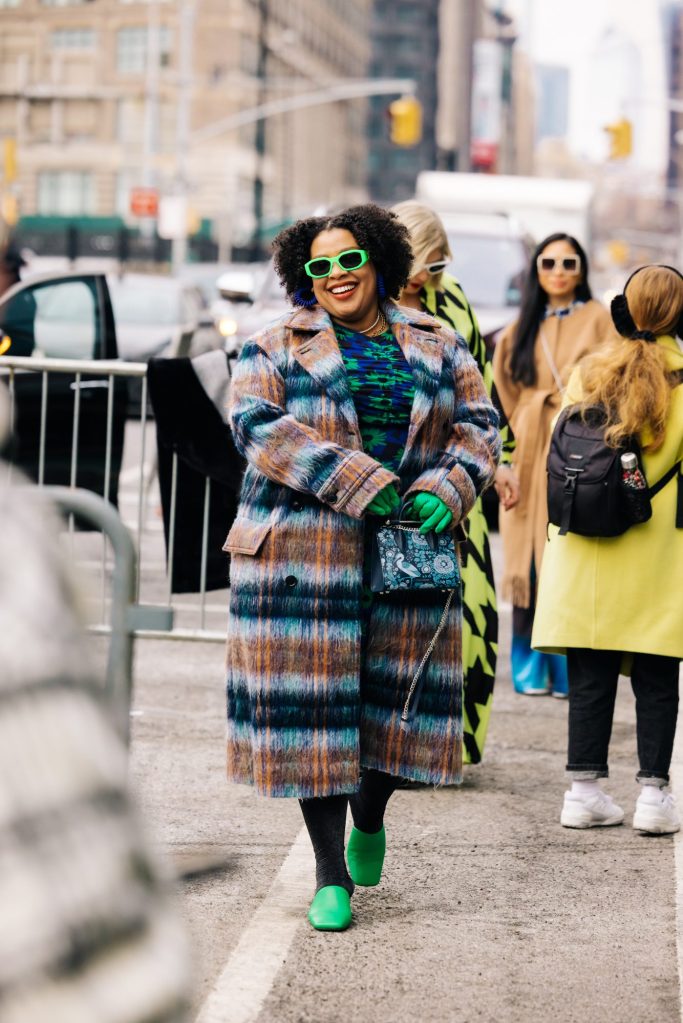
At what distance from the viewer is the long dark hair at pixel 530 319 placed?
7266 mm

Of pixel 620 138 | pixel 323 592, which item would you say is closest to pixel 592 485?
pixel 323 592

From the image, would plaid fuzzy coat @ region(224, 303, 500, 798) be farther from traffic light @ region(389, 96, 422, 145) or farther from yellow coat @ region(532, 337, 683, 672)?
traffic light @ region(389, 96, 422, 145)

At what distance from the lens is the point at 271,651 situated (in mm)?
4207

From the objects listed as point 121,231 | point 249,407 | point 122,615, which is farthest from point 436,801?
point 121,231

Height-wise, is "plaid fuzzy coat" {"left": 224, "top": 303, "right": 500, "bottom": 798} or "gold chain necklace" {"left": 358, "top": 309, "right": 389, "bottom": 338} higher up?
"gold chain necklace" {"left": 358, "top": 309, "right": 389, "bottom": 338}

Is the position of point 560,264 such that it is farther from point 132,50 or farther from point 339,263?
point 132,50

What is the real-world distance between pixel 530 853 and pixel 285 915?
983 millimetres

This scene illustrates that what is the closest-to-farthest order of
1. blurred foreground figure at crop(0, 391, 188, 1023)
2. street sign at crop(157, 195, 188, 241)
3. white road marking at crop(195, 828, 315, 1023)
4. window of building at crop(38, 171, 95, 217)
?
1. blurred foreground figure at crop(0, 391, 188, 1023)
2. white road marking at crop(195, 828, 315, 1023)
3. street sign at crop(157, 195, 188, 241)
4. window of building at crop(38, 171, 95, 217)

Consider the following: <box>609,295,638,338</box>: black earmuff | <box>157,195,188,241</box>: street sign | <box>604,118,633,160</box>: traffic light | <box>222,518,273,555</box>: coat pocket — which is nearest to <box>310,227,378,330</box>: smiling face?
<box>222,518,273,555</box>: coat pocket

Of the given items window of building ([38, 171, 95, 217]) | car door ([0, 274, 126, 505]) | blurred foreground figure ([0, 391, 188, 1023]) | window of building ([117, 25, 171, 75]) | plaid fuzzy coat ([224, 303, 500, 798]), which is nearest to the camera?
blurred foreground figure ([0, 391, 188, 1023])

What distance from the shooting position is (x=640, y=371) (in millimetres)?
5328

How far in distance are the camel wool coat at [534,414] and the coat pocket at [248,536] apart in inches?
120

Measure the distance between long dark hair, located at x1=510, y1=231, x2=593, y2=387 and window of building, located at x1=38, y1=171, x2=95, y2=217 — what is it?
75.9 meters

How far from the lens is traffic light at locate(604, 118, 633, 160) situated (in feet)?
144
